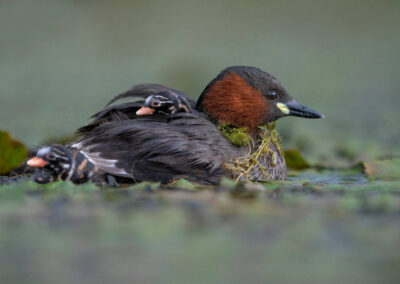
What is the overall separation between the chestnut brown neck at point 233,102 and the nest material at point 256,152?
5.4 inches

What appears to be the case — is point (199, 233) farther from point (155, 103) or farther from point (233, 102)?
point (233, 102)

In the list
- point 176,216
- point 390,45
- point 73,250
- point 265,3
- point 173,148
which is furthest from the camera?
point 265,3

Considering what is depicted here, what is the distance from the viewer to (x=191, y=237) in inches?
152

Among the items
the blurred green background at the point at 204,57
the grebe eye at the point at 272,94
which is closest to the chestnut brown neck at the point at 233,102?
the grebe eye at the point at 272,94

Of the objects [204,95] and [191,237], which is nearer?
[191,237]

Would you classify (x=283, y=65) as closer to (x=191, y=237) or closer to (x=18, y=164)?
(x=18, y=164)

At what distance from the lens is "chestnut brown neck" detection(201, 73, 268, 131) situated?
618 cm

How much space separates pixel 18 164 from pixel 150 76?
7049mm

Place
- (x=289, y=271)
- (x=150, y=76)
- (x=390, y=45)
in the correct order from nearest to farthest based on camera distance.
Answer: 1. (x=289, y=271)
2. (x=150, y=76)
3. (x=390, y=45)

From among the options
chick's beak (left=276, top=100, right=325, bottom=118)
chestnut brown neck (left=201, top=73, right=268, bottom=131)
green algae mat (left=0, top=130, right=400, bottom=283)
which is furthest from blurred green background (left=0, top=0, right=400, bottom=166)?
green algae mat (left=0, top=130, right=400, bottom=283)

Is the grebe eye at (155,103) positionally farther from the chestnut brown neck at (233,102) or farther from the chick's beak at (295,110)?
the chick's beak at (295,110)

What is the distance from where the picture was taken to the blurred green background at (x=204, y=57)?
32.1 feet

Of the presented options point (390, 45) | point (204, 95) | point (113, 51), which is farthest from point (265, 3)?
point (204, 95)

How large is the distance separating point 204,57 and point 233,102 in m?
8.37
